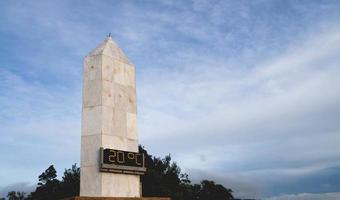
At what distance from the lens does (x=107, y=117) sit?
20000 mm

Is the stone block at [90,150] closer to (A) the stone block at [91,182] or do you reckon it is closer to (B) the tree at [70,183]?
(A) the stone block at [91,182]

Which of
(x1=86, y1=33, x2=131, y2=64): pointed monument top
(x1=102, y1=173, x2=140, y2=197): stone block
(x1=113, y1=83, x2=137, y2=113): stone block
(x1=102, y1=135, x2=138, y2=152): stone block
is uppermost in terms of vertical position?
(x1=86, y1=33, x2=131, y2=64): pointed monument top

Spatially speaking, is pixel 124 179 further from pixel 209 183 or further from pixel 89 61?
pixel 209 183

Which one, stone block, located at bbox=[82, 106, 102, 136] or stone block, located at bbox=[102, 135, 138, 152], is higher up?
stone block, located at bbox=[82, 106, 102, 136]

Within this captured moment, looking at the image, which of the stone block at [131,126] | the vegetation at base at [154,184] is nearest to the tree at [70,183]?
the vegetation at base at [154,184]

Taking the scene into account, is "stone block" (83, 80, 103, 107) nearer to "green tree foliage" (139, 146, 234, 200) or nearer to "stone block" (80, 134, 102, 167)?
"stone block" (80, 134, 102, 167)

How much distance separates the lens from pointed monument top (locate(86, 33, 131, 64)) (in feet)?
69.1

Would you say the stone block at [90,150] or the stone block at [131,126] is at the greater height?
the stone block at [131,126]

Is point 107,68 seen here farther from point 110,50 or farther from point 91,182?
point 91,182

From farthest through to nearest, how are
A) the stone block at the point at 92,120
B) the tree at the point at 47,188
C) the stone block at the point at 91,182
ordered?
the tree at the point at 47,188 < the stone block at the point at 92,120 < the stone block at the point at 91,182

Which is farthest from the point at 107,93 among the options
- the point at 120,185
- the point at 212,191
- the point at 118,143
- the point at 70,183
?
the point at 212,191

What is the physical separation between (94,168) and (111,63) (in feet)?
18.3

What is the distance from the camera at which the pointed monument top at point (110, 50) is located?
21.1m

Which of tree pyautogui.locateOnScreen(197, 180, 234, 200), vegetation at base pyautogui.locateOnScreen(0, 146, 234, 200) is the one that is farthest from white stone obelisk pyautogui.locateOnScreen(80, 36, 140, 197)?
tree pyautogui.locateOnScreen(197, 180, 234, 200)
